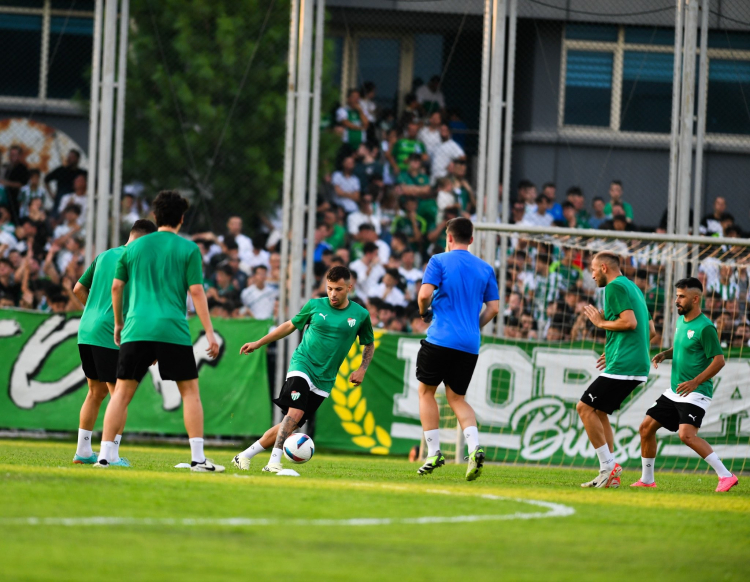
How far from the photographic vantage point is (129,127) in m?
17.3

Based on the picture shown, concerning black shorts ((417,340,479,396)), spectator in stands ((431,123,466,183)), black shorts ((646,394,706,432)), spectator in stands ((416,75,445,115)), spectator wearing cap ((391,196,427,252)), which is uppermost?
spectator in stands ((416,75,445,115))

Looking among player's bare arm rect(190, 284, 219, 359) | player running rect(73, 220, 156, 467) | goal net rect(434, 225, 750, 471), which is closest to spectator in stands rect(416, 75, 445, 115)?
goal net rect(434, 225, 750, 471)

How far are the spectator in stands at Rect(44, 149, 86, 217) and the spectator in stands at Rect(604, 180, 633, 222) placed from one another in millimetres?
8730

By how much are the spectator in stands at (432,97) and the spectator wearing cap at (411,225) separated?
1.92m

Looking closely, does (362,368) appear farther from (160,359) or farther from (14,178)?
(14,178)

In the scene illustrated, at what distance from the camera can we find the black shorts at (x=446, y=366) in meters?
9.26

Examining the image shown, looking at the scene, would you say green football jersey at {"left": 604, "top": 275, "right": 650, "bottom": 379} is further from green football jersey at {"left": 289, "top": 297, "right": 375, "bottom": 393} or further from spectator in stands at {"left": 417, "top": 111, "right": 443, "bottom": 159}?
spectator in stands at {"left": 417, "top": 111, "right": 443, "bottom": 159}

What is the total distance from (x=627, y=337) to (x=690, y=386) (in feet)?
2.69

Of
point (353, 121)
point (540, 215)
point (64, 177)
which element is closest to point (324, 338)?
point (540, 215)

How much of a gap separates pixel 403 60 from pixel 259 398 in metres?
7.63

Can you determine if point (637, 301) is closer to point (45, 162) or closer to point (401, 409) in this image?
point (401, 409)

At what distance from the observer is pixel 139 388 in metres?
14.8

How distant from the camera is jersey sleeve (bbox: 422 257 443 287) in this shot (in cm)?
926

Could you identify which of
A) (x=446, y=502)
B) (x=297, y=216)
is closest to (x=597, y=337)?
(x=297, y=216)
